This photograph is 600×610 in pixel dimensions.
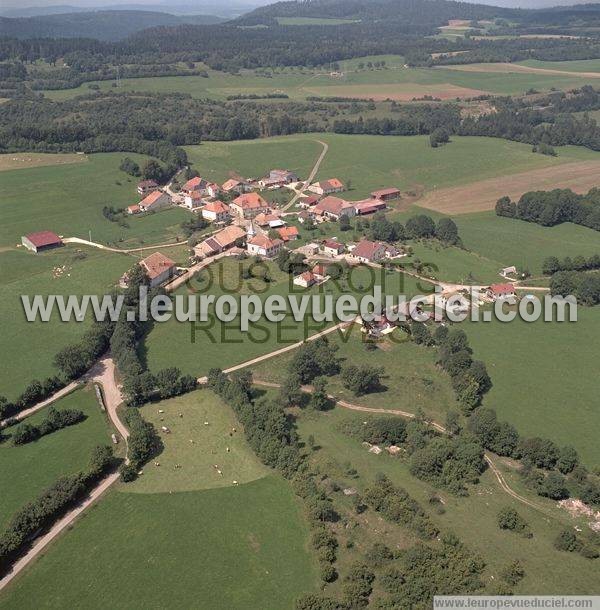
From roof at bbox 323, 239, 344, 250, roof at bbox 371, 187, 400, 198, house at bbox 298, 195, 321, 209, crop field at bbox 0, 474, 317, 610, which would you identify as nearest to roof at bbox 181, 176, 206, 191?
house at bbox 298, 195, 321, 209

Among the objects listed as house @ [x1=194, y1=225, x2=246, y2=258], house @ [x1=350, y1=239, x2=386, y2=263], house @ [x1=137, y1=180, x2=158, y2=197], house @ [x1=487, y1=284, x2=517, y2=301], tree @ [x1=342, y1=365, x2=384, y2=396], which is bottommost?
tree @ [x1=342, y1=365, x2=384, y2=396]

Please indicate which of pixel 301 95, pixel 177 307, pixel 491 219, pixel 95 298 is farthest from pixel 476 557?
pixel 301 95

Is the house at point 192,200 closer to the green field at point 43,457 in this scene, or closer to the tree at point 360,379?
the tree at point 360,379

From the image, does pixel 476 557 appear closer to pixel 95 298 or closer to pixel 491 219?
pixel 95 298

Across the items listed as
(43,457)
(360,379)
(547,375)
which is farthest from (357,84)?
(43,457)

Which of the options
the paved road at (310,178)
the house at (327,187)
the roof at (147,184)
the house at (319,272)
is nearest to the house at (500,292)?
the house at (319,272)

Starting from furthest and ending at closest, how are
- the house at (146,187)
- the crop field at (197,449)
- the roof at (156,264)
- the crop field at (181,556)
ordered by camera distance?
the house at (146,187)
the roof at (156,264)
the crop field at (197,449)
the crop field at (181,556)

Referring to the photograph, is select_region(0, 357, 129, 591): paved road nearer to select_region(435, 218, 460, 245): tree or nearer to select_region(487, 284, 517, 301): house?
select_region(487, 284, 517, 301): house
